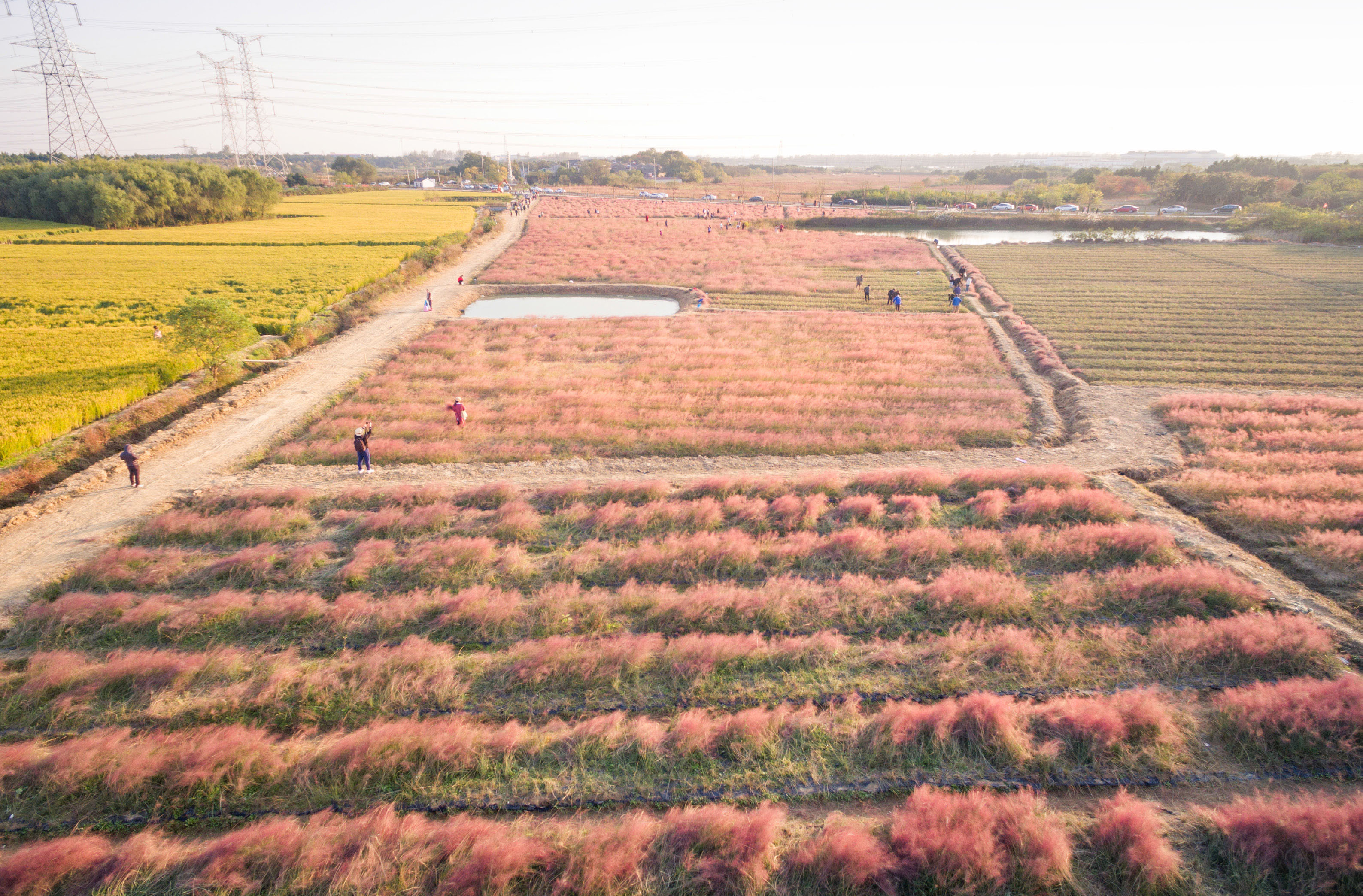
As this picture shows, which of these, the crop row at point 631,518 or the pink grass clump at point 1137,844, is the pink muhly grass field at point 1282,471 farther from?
the pink grass clump at point 1137,844

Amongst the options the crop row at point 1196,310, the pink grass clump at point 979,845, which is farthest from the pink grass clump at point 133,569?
the crop row at point 1196,310

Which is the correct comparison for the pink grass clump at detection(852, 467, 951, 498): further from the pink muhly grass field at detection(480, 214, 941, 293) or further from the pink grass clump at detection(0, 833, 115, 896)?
the pink muhly grass field at detection(480, 214, 941, 293)

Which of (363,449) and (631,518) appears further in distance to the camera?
(363,449)

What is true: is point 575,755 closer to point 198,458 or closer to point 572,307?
point 198,458

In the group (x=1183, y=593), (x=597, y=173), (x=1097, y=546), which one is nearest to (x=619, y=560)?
(x=1097, y=546)

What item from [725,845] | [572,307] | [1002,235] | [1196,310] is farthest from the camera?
[1002,235]

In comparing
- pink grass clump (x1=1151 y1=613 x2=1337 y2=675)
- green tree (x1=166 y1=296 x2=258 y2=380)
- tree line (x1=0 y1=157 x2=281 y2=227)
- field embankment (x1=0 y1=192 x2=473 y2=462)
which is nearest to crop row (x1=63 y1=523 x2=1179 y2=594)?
pink grass clump (x1=1151 y1=613 x2=1337 y2=675)
